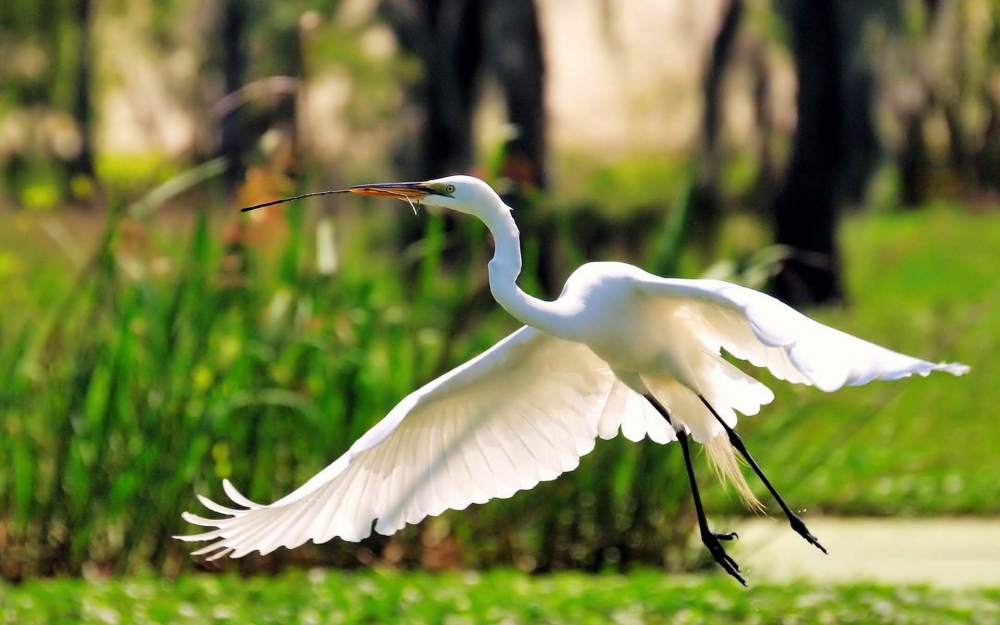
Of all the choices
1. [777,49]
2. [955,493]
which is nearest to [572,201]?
[777,49]

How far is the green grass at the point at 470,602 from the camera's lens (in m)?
4.16

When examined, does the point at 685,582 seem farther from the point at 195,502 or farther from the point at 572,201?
the point at 572,201

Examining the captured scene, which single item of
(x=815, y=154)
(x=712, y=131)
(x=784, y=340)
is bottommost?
(x=784, y=340)

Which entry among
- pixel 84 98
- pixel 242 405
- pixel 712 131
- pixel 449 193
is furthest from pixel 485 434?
pixel 84 98

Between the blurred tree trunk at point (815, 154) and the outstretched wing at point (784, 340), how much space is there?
933 centimetres

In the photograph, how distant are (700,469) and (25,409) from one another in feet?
7.45

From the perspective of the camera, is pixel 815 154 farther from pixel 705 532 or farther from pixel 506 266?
pixel 506 266

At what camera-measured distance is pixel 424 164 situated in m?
12.5

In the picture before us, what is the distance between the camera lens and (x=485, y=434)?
3.33 meters

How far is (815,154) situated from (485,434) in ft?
32.2

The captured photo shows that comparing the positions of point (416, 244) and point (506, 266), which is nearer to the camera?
point (506, 266)

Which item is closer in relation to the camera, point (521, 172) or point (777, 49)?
point (521, 172)

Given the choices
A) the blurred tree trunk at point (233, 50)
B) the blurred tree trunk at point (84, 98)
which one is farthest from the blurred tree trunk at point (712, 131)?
the blurred tree trunk at point (84, 98)

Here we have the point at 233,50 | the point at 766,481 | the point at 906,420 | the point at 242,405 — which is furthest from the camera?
the point at 233,50
